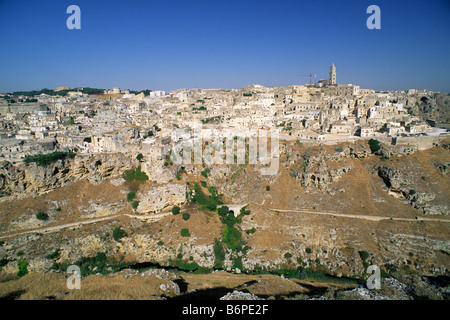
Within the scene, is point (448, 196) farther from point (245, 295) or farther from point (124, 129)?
point (124, 129)

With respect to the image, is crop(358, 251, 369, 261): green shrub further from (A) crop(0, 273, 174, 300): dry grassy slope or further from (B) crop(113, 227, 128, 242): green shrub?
(B) crop(113, 227, 128, 242): green shrub

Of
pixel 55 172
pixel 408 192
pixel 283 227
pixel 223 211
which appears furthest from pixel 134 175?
pixel 408 192

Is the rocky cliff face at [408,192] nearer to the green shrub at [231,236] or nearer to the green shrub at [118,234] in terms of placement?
the green shrub at [231,236]

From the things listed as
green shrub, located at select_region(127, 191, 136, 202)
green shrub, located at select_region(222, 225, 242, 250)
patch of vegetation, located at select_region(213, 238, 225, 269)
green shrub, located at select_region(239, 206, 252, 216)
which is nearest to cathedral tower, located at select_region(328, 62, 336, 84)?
green shrub, located at select_region(239, 206, 252, 216)

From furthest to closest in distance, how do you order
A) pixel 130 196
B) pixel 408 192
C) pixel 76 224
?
pixel 130 196 < pixel 408 192 < pixel 76 224

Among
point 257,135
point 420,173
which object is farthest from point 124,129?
point 420,173

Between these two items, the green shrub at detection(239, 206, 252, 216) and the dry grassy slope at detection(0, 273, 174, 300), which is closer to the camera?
the dry grassy slope at detection(0, 273, 174, 300)

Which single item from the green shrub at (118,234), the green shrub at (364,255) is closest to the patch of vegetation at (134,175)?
the green shrub at (118,234)

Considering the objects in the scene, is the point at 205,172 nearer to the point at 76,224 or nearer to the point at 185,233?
the point at 185,233

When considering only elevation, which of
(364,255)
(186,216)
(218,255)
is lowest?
(218,255)
